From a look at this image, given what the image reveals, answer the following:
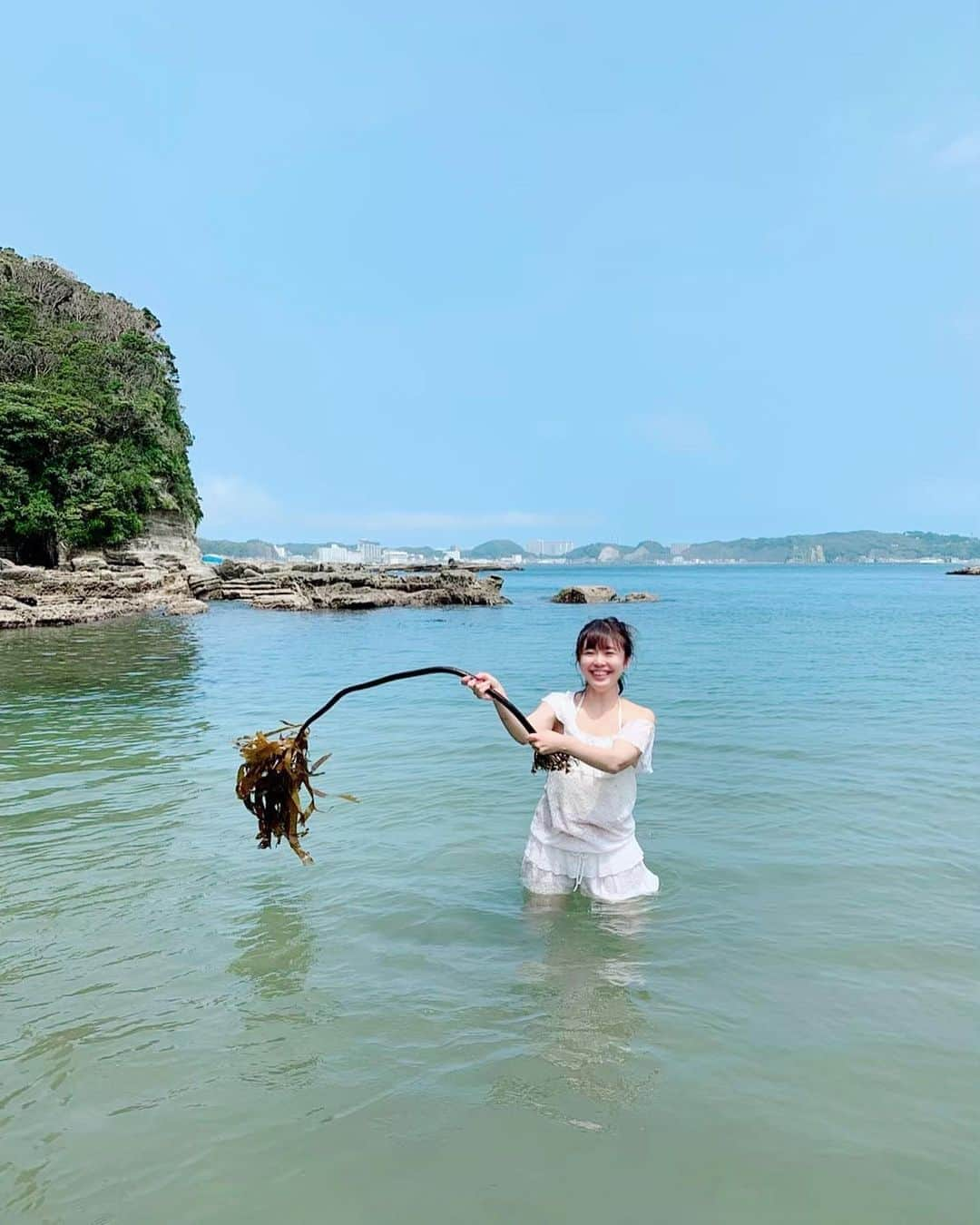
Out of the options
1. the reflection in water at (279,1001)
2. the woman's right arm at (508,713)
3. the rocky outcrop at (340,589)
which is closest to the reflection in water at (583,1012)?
the reflection in water at (279,1001)

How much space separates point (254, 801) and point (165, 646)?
18.1 metres

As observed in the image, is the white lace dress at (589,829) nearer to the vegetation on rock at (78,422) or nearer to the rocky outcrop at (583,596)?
the vegetation on rock at (78,422)

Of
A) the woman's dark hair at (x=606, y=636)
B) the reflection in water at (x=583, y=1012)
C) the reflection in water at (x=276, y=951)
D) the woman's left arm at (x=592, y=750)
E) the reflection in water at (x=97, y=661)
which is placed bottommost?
the reflection in water at (x=276, y=951)

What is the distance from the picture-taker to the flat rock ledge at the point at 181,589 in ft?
92.7

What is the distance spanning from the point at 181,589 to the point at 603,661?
39411mm

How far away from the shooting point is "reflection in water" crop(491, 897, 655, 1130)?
10.4 feet

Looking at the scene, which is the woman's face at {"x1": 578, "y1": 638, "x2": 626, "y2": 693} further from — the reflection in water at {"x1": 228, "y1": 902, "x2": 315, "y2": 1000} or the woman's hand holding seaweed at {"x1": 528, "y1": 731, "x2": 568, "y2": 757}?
the reflection in water at {"x1": 228, "y1": 902, "x2": 315, "y2": 1000}

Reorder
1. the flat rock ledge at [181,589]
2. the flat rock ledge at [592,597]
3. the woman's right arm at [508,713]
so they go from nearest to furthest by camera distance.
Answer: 1. the woman's right arm at [508,713]
2. the flat rock ledge at [181,589]
3. the flat rock ledge at [592,597]

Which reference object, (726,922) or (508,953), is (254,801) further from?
(726,922)

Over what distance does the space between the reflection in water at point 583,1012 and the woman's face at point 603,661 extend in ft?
4.52

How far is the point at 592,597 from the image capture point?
48031 millimetres

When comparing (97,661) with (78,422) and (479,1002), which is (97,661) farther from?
(78,422)

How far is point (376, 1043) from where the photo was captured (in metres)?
3.53

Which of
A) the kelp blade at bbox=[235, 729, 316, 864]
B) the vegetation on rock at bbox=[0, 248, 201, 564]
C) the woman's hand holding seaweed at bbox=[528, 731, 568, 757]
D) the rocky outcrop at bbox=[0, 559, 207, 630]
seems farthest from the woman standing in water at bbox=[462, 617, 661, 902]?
the vegetation on rock at bbox=[0, 248, 201, 564]
